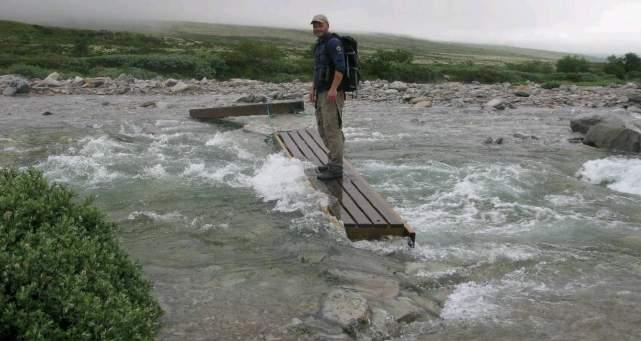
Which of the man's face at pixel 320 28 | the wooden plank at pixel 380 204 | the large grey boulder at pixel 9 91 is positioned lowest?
the large grey boulder at pixel 9 91

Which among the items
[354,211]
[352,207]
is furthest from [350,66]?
[354,211]

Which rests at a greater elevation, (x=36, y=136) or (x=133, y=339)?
(x=133, y=339)

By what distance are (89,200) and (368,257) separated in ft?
11.4

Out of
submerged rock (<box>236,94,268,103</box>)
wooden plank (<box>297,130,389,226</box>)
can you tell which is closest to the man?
wooden plank (<box>297,130,389,226</box>)

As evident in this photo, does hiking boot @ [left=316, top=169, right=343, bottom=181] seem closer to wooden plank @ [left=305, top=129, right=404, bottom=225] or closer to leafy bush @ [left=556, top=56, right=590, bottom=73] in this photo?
wooden plank @ [left=305, top=129, right=404, bottom=225]

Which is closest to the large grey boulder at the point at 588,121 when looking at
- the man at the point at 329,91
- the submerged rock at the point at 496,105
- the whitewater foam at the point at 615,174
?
the whitewater foam at the point at 615,174

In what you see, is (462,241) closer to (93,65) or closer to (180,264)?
(180,264)

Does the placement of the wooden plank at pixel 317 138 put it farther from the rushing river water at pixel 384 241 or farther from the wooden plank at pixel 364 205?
the wooden plank at pixel 364 205

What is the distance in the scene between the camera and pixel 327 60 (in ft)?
28.2

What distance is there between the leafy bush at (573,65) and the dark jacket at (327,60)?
50901 mm

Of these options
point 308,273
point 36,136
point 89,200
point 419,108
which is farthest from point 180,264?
point 419,108

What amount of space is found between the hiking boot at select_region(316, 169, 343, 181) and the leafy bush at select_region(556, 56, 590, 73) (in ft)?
166

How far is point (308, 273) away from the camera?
589 cm

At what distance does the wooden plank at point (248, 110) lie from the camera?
18250 millimetres
